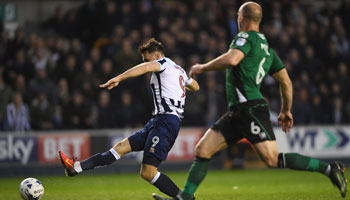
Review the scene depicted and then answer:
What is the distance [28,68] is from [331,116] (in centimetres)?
824

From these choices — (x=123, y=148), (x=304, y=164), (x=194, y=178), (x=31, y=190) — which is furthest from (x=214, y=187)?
(x=304, y=164)

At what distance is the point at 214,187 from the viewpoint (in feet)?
34.7

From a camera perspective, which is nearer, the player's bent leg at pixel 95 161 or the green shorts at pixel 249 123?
the green shorts at pixel 249 123

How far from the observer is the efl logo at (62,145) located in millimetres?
14008

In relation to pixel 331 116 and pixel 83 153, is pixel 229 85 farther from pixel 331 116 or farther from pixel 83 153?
pixel 331 116

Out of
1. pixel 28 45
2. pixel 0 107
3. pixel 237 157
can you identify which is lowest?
pixel 237 157

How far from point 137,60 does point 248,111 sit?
8.83 m

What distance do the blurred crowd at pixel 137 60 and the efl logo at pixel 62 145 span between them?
0.41 meters

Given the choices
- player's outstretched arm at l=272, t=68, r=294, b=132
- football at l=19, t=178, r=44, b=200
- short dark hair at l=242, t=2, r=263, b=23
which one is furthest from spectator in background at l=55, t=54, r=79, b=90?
short dark hair at l=242, t=2, r=263, b=23

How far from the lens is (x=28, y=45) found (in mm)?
16125

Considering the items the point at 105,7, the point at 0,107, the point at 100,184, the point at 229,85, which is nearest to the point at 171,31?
the point at 105,7

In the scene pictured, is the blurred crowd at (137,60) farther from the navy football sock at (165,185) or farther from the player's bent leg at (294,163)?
the player's bent leg at (294,163)

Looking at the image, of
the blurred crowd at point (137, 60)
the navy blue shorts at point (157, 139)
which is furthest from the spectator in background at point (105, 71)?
the navy blue shorts at point (157, 139)

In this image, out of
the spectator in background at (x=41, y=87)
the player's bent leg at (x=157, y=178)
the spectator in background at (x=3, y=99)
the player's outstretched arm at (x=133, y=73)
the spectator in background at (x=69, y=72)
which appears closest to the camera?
the player's outstretched arm at (x=133, y=73)
